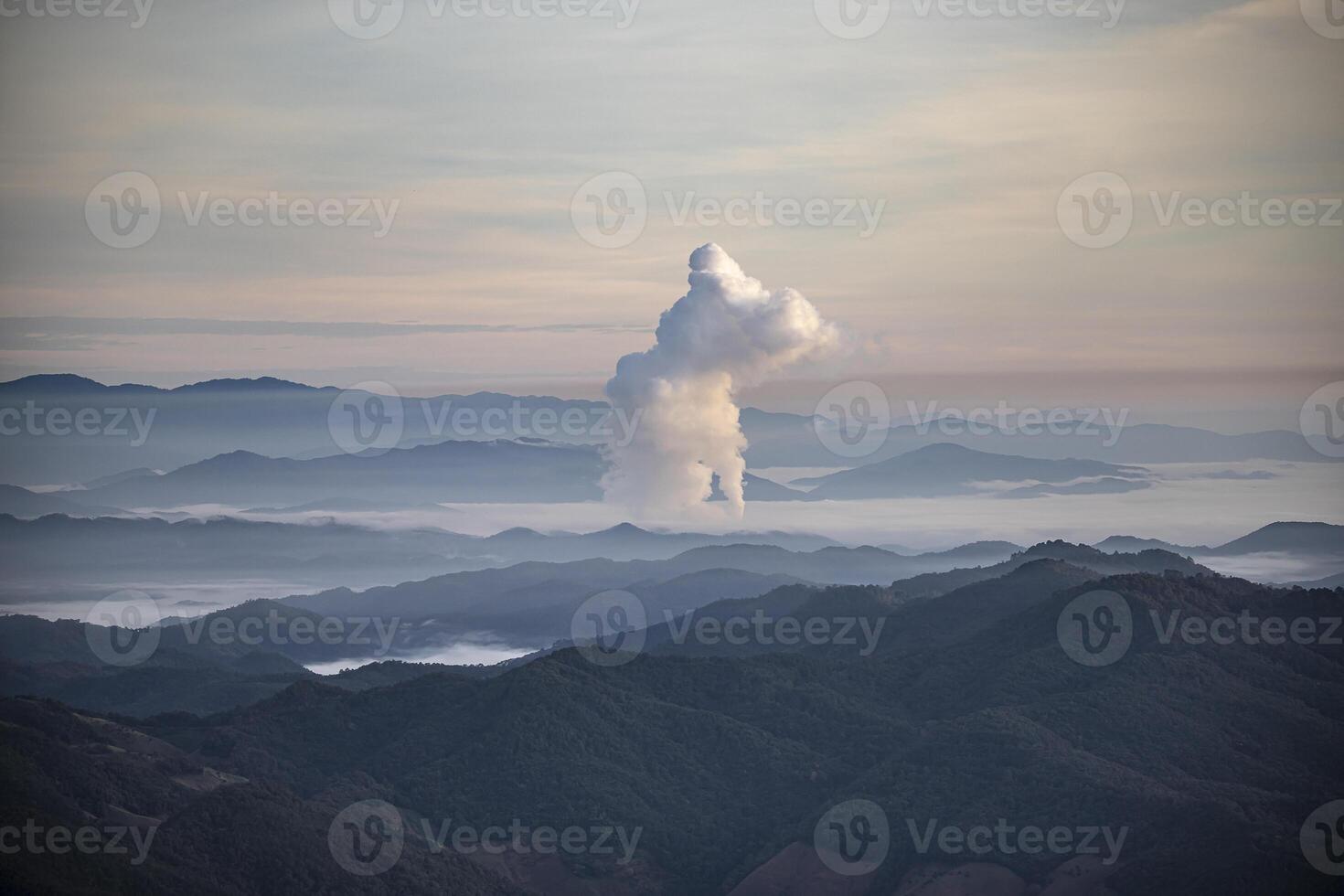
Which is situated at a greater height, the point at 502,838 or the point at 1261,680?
the point at 1261,680

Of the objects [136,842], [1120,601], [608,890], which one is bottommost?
[608,890]

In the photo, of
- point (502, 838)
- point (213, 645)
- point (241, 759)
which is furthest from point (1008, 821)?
point (213, 645)

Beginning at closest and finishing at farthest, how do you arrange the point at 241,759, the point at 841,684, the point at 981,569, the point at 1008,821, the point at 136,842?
the point at 136,842, the point at 1008,821, the point at 241,759, the point at 841,684, the point at 981,569

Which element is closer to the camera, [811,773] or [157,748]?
[157,748]

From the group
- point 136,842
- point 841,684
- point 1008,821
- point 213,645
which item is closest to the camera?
point 136,842

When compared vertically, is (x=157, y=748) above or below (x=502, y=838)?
above

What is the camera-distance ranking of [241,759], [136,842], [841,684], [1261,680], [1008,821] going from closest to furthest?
[136,842], [1008,821], [241,759], [1261,680], [841,684]

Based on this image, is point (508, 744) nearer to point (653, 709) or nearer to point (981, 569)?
point (653, 709)

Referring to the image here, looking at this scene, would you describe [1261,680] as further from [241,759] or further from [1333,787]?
[241,759]

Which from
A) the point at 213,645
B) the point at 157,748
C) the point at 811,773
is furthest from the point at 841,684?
the point at 213,645
